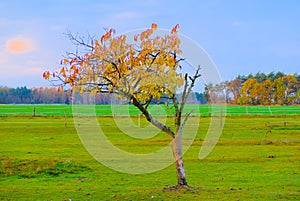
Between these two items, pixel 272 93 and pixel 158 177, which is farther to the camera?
pixel 272 93

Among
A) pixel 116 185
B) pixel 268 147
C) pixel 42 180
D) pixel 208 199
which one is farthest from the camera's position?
pixel 268 147

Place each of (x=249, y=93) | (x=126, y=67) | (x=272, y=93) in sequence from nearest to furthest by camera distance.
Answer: (x=126, y=67), (x=272, y=93), (x=249, y=93)

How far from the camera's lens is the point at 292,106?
83125 millimetres

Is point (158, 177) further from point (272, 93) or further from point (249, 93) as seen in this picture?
point (249, 93)

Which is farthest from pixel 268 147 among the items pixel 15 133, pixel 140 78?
pixel 15 133

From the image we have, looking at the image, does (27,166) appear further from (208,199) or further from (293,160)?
(293,160)

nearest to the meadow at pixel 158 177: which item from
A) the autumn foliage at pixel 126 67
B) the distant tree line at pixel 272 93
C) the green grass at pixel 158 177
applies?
the green grass at pixel 158 177

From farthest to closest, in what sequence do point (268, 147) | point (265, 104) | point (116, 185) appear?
point (265, 104) → point (268, 147) → point (116, 185)

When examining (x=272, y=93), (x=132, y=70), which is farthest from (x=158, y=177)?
(x=272, y=93)

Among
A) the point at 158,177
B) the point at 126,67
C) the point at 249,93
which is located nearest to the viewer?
the point at 126,67

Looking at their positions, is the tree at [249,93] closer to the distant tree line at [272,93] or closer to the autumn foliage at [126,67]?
the distant tree line at [272,93]

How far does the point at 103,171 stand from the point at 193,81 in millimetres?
6018

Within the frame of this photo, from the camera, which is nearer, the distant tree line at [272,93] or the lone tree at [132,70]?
the lone tree at [132,70]

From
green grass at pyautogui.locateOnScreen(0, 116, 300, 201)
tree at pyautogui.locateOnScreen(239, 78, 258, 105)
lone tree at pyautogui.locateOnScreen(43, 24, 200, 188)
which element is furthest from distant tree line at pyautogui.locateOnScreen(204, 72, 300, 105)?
lone tree at pyautogui.locateOnScreen(43, 24, 200, 188)
